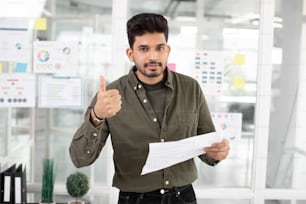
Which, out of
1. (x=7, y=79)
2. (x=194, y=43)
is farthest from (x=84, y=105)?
(x=194, y=43)

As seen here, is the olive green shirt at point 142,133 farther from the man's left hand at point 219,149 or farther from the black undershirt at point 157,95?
the man's left hand at point 219,149

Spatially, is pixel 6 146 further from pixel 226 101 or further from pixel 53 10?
pixel 226 101

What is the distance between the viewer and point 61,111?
280cm

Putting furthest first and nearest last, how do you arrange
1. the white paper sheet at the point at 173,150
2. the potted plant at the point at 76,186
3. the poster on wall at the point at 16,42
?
the poster on wall at the point at 16,42 → the potted plant at the point at 76,186 → the white paper sheet at the point at 173,150

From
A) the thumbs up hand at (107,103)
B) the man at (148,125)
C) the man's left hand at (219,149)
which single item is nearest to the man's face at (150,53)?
the man at (148,125)

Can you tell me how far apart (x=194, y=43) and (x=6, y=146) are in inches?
62.1

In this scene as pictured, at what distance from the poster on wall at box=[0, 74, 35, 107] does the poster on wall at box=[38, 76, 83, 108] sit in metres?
0.07

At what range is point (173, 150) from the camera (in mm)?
1541

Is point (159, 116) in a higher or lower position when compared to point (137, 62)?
lower

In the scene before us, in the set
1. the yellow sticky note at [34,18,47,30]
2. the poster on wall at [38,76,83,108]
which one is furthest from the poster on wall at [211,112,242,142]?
the yellow sticky note at [34,18,47,30]

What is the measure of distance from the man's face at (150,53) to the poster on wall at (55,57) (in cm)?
122

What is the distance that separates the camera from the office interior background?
9.09 feet

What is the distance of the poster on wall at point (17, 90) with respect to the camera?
273cm

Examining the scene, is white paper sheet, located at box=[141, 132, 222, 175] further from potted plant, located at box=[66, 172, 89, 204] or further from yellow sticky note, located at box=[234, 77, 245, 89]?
yellow sticky note, located at box=[234, 77, 245, 89]
